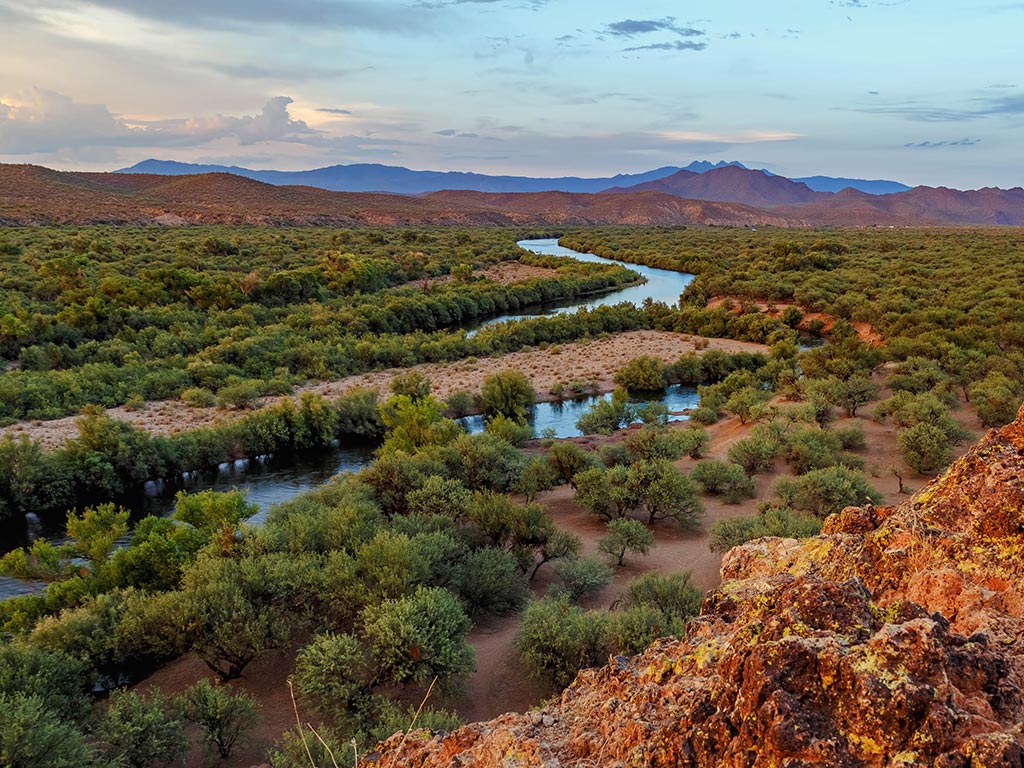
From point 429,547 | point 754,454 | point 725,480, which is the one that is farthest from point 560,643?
point 754,454

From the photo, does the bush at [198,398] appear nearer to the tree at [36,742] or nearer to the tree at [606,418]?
the tree at [606,418]

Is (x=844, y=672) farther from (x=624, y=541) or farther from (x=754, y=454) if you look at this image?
(x=754, y=454)

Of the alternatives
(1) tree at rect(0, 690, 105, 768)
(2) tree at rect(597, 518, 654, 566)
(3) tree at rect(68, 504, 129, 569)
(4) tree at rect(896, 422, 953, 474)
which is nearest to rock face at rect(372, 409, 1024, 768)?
(1) tree at rect(0, 690, 105, 768)

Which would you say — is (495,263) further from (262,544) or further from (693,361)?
(262,544)

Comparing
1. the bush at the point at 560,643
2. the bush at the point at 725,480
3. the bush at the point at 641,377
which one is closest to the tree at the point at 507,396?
the bush at the point at 641,377

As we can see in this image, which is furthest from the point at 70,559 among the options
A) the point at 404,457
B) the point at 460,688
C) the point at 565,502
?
the point at 565,502
